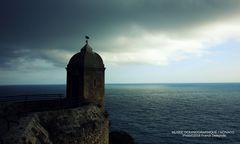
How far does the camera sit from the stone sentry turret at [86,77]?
24016 mm

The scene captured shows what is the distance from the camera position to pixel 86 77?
947 inches

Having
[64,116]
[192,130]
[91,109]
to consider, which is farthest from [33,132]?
[192,130]

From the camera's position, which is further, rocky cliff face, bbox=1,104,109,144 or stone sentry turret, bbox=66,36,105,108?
stone sentry turret, bbox=66,36,105,108

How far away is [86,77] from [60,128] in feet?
32.7

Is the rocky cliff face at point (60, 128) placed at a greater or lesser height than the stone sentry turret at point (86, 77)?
lesser

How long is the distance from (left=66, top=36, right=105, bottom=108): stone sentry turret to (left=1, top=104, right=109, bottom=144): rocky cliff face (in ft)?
17.1

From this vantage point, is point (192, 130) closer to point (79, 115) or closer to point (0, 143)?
point (79, 115)

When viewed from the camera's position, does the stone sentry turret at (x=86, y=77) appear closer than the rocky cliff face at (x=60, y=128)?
No

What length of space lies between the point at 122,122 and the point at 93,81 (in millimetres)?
37901

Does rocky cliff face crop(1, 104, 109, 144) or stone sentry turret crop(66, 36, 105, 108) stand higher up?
stone sentry turret crop(66, 36, 105, 108)

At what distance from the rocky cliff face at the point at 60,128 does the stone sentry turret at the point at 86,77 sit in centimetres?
522

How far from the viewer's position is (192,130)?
50156 mm

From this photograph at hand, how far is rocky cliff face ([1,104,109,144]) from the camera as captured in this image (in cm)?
1129

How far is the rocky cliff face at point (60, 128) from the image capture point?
1129 cm
